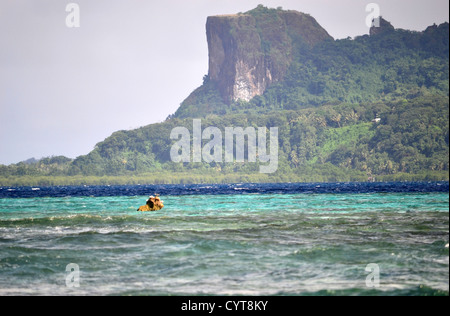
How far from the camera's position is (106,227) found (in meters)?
32.8

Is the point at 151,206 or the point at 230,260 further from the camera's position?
the point at 151,206

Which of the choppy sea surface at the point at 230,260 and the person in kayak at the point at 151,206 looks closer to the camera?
the choppy sea surface at the point at 230,260

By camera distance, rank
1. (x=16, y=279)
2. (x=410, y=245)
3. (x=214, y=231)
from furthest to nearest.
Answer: (x=214, y=231), (x=410, y=245), (x=16, y=279)

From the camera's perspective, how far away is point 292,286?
53.7ft

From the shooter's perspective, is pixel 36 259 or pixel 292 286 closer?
pixel 292 286

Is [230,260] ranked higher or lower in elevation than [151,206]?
higher

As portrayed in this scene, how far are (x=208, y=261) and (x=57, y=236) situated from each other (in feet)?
36.0

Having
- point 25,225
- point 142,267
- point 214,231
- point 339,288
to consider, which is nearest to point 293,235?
point 214,231

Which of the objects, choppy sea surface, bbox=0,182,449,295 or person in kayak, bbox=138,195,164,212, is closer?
choppy sea surface, bbox=0,182,449,295

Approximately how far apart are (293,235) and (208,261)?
7700 millimetres

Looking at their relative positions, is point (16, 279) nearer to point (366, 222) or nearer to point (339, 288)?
point (339, 288)
